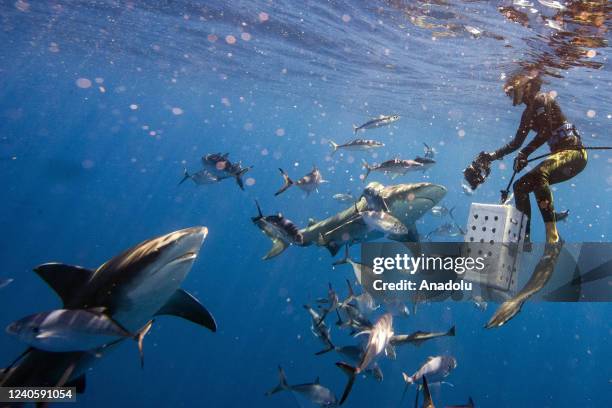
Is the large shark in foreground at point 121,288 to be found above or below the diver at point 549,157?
below

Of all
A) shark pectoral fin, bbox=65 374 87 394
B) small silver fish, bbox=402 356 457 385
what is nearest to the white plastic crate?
small silver fish, bbox=402 356 457 385

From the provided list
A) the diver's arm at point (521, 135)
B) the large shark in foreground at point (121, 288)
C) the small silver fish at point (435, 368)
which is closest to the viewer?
the large shark in foreground at point (121, 288)

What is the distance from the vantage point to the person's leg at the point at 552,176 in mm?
4581

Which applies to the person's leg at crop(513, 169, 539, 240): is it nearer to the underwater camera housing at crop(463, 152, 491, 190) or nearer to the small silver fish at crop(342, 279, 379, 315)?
the underwater camera housing at crop(463, 152, 491, 190)

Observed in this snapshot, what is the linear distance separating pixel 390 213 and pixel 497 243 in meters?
2.70

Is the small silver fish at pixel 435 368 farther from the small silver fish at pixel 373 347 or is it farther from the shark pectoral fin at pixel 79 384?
the shark pectoral fin at pixel 79 384

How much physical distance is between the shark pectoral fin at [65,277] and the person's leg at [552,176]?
5.39m

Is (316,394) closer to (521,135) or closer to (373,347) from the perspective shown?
(373,347)

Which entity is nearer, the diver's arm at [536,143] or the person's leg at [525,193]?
the person's leg at [525,193]

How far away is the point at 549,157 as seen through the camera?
5109mm

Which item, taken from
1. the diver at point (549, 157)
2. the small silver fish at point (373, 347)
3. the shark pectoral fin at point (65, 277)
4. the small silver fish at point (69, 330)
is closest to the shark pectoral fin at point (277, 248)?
the small silver fish at point (373, 347)

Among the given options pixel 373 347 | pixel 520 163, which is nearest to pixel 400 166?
pixel 520 163

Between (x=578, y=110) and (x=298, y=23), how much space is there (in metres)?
16.2

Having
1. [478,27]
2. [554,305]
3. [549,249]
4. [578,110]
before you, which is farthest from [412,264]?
[554,305]
